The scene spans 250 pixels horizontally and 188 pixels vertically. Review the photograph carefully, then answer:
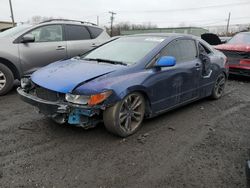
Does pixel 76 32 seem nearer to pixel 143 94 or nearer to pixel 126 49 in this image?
pixel 126 49

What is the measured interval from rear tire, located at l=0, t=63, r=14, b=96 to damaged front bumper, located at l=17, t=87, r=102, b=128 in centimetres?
251

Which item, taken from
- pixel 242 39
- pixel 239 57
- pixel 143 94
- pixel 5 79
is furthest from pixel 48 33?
pixel 242 39

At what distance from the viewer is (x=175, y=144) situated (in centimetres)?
372

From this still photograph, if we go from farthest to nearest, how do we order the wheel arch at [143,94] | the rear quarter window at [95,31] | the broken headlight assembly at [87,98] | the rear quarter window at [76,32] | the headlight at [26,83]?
the rear quarter window at [95,31]
the rear quarter window at [76,32]
the headlight at [26,83]
the wheel arch at [143,94]
the broken headlight assembly at [87,98]

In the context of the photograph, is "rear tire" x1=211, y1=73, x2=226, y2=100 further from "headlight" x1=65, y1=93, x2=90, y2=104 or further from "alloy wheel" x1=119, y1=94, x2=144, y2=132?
"headlight" x1=65, y1=93, x2=90, y2=104

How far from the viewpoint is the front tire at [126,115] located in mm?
3549

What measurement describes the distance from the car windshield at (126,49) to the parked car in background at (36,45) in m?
1.86

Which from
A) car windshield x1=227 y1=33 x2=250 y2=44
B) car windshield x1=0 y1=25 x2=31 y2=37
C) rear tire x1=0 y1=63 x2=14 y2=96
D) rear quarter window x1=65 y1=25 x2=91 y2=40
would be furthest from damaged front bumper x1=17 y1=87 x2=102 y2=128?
car windshield x1=227 y1=33 x2=250 y2=44

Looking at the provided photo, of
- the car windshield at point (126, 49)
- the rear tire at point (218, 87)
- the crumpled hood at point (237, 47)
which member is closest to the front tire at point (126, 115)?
the car windshield at point (126, 49)

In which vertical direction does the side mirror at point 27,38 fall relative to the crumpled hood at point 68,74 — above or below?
above

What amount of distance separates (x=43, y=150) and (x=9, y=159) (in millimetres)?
417

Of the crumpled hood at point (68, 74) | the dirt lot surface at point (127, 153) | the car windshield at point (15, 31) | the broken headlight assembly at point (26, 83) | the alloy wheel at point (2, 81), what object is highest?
the car windshield at point (15, 31)

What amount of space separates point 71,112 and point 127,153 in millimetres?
903

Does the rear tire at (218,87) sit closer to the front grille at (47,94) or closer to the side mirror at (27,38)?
the front grille at (47,94)
